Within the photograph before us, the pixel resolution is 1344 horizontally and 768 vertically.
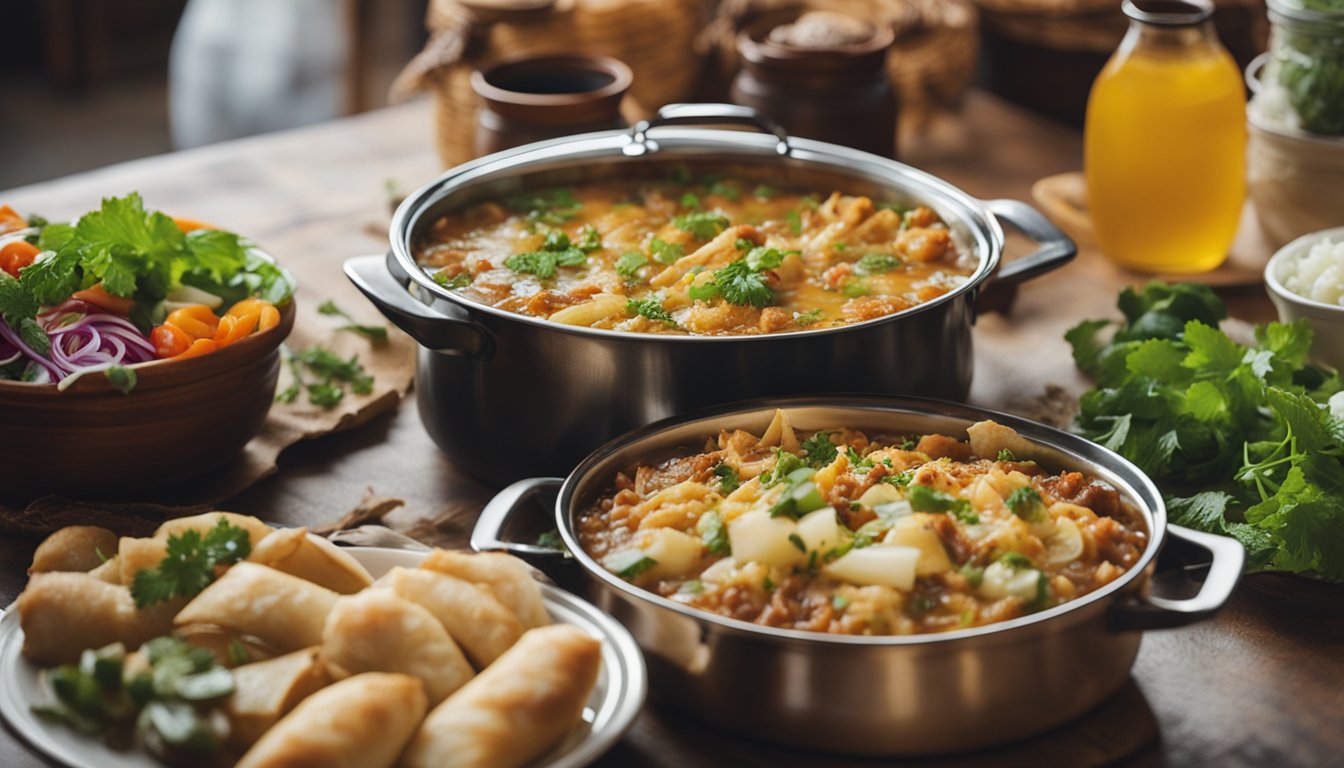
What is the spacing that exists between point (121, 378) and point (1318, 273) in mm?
2638

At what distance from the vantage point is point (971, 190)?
4.68 m

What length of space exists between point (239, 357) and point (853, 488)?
4.14 feet

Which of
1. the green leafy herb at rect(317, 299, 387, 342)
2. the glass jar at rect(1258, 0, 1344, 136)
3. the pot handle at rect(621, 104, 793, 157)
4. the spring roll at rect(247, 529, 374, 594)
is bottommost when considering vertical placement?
the green leafy herb at rect(317, 299, 387, 342)

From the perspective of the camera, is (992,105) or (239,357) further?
(992,105)

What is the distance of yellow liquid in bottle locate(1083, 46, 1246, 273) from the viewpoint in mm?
3787

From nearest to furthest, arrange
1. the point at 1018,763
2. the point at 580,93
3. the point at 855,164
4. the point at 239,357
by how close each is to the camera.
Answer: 1. the point at 1018,763
2. the point at 239,357
3. the point at 855,164
4. the point at 580,93

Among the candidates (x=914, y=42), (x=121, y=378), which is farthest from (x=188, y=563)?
(x=914, y=42)

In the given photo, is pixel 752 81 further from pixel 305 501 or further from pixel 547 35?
pixel 305 501

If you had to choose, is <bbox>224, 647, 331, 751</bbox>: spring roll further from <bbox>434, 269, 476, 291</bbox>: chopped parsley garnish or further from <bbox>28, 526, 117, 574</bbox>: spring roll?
<bbox>434, 269, 476, 291</bbox>: chopped parsley garnish

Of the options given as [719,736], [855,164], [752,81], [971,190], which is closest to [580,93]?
[752,81]

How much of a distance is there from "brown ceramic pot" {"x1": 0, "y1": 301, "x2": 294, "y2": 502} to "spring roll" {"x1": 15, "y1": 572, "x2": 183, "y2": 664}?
24.1 inches

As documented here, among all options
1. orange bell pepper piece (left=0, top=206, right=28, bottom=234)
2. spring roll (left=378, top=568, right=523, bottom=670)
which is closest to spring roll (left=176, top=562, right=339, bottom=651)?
spring roll (left=378, top=568, right=523, bottom=670)

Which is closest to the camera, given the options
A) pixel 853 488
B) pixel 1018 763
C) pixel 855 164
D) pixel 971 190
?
pixel 1018 763

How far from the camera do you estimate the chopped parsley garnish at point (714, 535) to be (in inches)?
91.4
